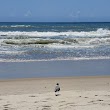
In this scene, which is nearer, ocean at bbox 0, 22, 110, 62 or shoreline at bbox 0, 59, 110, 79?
shoreline at bbox 0, 59, 110, 79

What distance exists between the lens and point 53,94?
8227 millimetres

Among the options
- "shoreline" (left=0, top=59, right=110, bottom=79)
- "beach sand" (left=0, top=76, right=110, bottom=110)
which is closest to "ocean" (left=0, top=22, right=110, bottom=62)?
"shoreline" (left=0, top=59, right=110, bottom=79)

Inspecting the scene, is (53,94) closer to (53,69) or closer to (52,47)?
(53,69)

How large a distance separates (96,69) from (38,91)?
4.63 meters

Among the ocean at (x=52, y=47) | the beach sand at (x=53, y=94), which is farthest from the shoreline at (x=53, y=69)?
the ocean at (x=52, y=47)

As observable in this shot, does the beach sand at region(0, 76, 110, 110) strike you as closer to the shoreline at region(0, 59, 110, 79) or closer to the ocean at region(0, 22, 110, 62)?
the shoreline at region(0, 59, 110, 79)

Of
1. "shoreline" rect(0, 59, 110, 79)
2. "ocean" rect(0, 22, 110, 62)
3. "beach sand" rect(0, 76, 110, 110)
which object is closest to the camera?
"beach sand" rect(0, 76, 110, 110)

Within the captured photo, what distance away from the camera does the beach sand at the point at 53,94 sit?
706 centimetres

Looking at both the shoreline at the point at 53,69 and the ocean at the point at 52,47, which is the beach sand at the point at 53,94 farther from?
the ocean at the point at 52,47

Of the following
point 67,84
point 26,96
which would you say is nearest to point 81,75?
point 67,84

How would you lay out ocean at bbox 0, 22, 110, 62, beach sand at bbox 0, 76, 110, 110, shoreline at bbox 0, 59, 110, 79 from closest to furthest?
1. beach sand at bbox 0, 76, 110, 110
2. shoreline at bbox 0, 59, 110, 79
3. ocean at bbox 0, 22, 110, 62

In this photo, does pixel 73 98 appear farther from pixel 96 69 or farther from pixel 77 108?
pixel 96 69

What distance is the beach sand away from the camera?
7059 millimetres

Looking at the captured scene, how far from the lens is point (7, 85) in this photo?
979 cm
